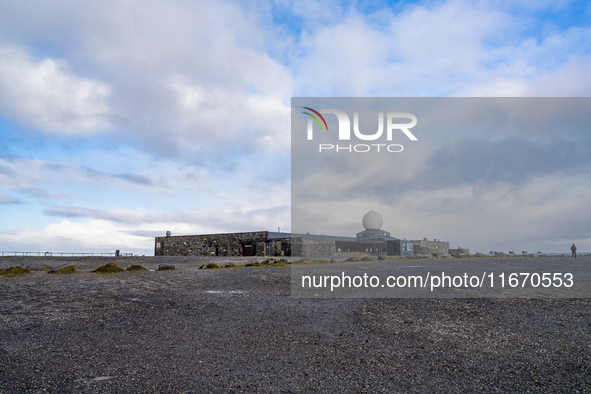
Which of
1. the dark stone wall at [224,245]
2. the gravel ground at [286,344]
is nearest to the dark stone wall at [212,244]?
the dark stone wall at [224,245]

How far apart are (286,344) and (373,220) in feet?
167

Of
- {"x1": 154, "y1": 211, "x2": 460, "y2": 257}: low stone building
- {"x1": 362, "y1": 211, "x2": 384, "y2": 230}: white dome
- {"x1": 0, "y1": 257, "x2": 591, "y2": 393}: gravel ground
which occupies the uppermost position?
{"x1": 362, "y1": 211, "x2": 384, "y2": 230}: white dome

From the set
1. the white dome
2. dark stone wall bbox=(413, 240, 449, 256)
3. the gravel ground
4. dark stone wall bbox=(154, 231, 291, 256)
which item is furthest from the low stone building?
the gravel ground

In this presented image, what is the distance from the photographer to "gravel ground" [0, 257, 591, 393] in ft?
13.7

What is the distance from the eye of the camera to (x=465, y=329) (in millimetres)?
6449

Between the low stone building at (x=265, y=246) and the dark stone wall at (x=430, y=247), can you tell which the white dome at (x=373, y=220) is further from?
the dark stone wall at (x=430, y=247)

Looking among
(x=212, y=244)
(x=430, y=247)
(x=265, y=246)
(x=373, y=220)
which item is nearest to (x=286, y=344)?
(x=265, y=246)

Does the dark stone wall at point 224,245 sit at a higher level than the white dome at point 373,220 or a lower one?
lower

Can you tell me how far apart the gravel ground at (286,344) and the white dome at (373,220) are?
4654 centimetres

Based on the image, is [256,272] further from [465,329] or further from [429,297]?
[465,329]

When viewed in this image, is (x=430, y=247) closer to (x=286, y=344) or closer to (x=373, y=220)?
(x=373, y=220)

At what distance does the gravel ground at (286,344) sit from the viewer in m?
4.18

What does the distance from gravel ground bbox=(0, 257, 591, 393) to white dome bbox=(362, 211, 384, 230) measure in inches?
1832

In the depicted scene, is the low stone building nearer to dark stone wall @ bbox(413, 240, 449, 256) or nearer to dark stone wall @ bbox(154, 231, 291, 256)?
dark stone wall @ bbox(154, 231, 291, 256)
